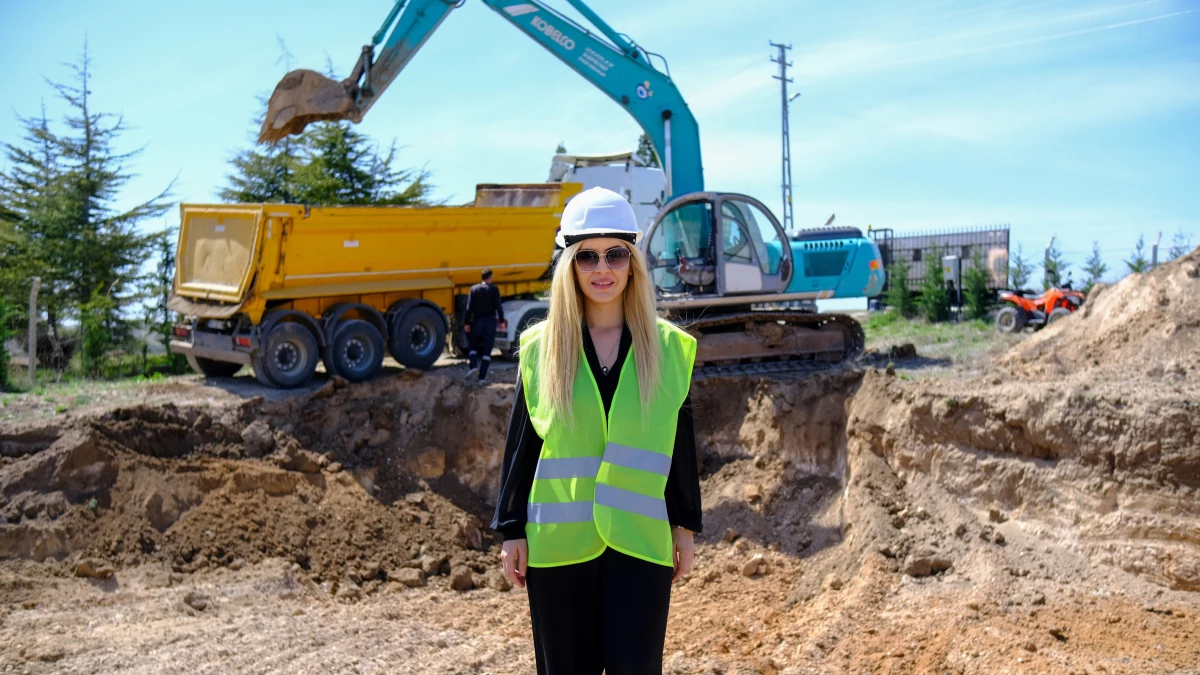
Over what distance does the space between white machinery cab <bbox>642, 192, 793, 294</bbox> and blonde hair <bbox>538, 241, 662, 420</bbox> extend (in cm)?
829

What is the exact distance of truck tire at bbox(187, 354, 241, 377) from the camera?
40.6 feet

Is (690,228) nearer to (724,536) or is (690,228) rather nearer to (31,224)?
(724,536)

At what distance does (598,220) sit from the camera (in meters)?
2.96

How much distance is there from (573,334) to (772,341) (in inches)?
342

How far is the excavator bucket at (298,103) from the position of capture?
10.8 m

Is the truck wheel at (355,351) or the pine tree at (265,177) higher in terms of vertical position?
the pine tree at (265,177)

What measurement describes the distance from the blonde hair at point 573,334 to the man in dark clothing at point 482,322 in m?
8.68

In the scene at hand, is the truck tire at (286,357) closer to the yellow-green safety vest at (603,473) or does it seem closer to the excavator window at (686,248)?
the excavator window at (686,248)

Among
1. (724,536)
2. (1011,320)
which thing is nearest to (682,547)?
(724,536)

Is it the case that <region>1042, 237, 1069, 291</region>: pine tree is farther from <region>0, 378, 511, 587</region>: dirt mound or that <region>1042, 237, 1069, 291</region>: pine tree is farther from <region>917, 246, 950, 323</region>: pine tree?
<region>0, 378, 511, 587</region>: dirt mound

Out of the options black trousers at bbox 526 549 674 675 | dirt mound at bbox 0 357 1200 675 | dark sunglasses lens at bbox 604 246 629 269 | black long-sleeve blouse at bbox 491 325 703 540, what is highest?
dark sunglasses lens at bbox 604 246 629 269

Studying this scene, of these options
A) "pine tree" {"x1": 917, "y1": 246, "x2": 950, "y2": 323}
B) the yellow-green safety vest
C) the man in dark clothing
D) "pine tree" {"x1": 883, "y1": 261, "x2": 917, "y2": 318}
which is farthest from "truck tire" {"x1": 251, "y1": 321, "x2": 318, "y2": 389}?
"pine tree" {"x1": 883, "y1": 261, "x2": 917, "y2": 318}

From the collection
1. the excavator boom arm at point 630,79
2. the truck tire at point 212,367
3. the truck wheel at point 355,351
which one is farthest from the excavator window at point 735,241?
the truck tire at point 212,367

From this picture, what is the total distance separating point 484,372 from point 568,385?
885cm
